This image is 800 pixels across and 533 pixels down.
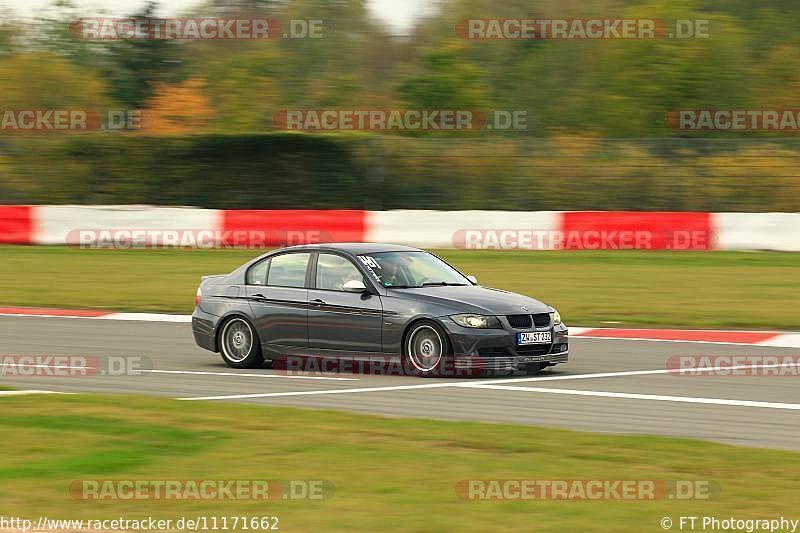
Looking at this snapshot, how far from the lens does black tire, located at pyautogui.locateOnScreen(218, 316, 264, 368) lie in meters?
14.0

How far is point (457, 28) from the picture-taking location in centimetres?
5216

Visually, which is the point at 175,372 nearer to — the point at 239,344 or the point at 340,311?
the point at 239,344

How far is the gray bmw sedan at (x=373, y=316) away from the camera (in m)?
12.7

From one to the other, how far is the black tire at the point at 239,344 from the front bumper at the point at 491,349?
237cm

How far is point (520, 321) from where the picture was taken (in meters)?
12.8

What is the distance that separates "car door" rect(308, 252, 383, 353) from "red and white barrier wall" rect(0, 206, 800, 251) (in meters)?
13.9

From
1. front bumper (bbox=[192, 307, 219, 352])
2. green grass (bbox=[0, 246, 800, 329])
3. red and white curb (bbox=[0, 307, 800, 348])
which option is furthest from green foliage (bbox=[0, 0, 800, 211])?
front bumper (bbox=[192, 307, 219, 352])

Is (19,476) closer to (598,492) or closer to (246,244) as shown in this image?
(598,492)

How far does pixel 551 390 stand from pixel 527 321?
1013 millimetres

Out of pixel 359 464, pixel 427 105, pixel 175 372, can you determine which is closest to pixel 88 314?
pixel 175 372

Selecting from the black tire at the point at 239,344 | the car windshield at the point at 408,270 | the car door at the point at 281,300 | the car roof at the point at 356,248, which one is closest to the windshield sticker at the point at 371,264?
the car windshield at the point at 408,270

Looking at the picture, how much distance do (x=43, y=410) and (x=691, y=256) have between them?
59.8 feet

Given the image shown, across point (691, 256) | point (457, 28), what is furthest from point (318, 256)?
point (457, 28)

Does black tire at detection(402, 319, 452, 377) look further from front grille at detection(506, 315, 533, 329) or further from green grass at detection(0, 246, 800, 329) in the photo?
green grass at detection(0, 246, 800, 329)
